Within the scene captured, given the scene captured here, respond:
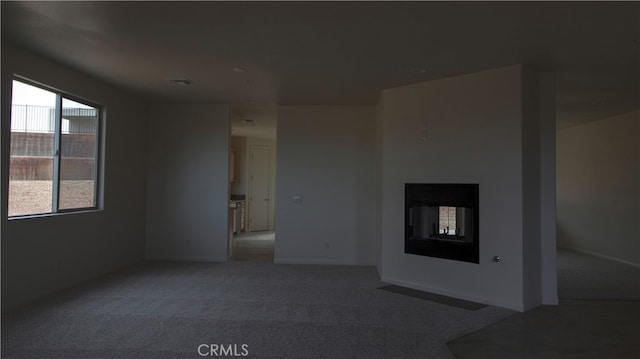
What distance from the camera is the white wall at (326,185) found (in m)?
6.96

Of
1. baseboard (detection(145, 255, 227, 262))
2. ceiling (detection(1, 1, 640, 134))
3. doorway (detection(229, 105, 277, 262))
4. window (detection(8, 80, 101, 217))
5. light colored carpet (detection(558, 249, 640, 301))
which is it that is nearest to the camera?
ceiling (detection(1, 1, 640, 134))

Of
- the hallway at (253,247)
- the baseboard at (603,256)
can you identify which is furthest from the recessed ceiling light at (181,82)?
the baseboard at (603,256)

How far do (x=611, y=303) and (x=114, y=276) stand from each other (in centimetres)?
586

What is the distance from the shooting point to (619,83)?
17.6 feet

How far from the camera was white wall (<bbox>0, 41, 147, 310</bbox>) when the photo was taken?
4.19m

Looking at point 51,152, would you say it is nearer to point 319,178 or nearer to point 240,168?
point 319,178

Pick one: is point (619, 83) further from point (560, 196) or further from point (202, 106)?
point (202, 106)

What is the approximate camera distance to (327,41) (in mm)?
3906

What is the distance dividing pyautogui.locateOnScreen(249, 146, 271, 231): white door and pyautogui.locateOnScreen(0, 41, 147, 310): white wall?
457 centimetres

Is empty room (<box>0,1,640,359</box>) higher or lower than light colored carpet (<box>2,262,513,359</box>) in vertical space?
higher

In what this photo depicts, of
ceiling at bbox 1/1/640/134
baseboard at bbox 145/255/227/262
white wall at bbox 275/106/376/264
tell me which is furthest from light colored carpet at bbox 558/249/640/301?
baseboard at bbox 145/255/227/262

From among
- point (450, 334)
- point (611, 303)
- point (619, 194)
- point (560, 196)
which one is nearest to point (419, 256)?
point (450, 334)

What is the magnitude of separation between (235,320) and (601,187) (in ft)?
23.4

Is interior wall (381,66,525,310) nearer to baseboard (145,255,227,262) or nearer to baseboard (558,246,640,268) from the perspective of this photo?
baseboard (145,255,227,262)
